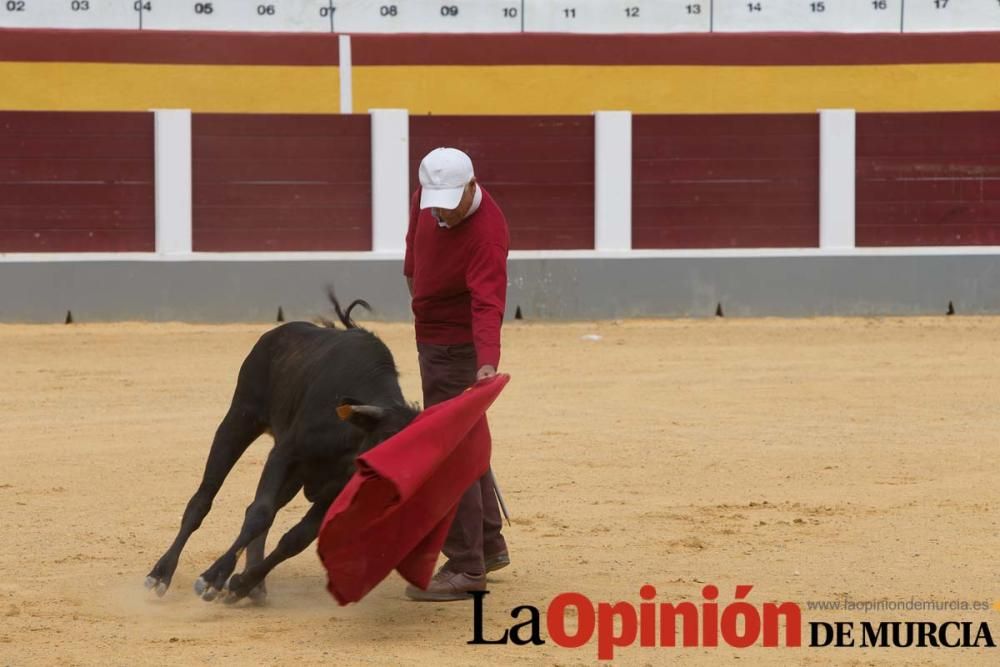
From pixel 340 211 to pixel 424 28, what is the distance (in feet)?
8.86

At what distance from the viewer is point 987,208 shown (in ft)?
41.2

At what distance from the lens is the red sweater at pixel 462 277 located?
4271 millimetres

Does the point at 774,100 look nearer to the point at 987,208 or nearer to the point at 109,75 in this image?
the point at 987,208

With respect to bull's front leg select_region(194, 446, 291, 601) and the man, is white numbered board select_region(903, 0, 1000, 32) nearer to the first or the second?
the man

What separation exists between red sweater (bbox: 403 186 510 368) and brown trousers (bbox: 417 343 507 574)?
1.4 inches

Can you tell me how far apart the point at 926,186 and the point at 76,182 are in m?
6.07

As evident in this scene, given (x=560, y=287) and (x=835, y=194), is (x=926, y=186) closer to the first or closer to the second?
(x=835, y=194)

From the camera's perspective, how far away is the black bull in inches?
166

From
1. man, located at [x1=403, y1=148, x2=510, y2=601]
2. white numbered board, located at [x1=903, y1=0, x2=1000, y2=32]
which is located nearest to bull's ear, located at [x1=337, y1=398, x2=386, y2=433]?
man, located at [x1=403, y1=148, x2=510, y2=601]

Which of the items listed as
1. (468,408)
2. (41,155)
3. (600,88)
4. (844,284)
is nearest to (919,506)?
(468,408)

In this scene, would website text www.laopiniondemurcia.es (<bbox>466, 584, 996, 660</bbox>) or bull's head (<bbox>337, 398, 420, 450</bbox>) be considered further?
bull's head (<bbox>337, 398, 420, 450</bbox>)

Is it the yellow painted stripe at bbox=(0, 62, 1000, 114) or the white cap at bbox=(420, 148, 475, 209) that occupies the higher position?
the yellow painted stripe at bbox=(0, 62, 1000, 114)

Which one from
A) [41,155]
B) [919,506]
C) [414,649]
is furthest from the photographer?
[41,155]

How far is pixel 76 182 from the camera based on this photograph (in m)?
11.6
